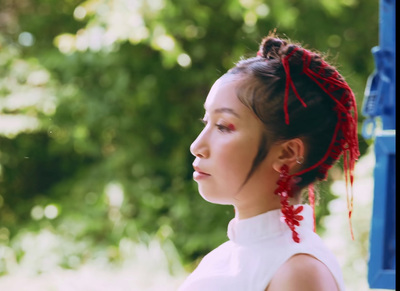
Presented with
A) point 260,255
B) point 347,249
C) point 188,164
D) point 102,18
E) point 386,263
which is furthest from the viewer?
point 188,164

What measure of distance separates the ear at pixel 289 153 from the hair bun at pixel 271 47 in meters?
0.15

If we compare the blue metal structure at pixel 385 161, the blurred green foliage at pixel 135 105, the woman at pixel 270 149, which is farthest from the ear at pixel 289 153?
the blurred green foliage at pixel 135 105

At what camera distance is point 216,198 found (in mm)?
1040

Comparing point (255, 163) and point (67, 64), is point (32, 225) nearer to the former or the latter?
point (67, 64)

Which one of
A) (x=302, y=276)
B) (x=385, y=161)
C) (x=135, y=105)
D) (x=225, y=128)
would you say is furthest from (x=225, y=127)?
(x=135, y=105)

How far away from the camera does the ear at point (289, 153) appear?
3.31ft

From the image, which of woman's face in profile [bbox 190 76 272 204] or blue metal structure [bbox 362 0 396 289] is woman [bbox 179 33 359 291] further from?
blue metal structure [bbox 362 0 396 289]

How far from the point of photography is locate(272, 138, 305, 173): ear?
1010 mm

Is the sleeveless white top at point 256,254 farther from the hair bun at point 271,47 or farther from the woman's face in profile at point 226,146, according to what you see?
the hair bun at point 271,47

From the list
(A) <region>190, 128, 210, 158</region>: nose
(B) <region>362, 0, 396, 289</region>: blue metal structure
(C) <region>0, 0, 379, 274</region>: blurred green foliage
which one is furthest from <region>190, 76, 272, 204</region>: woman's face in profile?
(C) <region>0, 0, 379, 274</region>: blurred green foliage

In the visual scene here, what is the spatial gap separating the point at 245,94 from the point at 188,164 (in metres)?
3.06

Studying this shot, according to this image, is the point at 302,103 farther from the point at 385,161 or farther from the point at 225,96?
the point at 385,161

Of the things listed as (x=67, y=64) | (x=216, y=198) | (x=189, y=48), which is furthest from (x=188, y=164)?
(x=216, y=198)

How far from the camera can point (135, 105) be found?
12.9ft
